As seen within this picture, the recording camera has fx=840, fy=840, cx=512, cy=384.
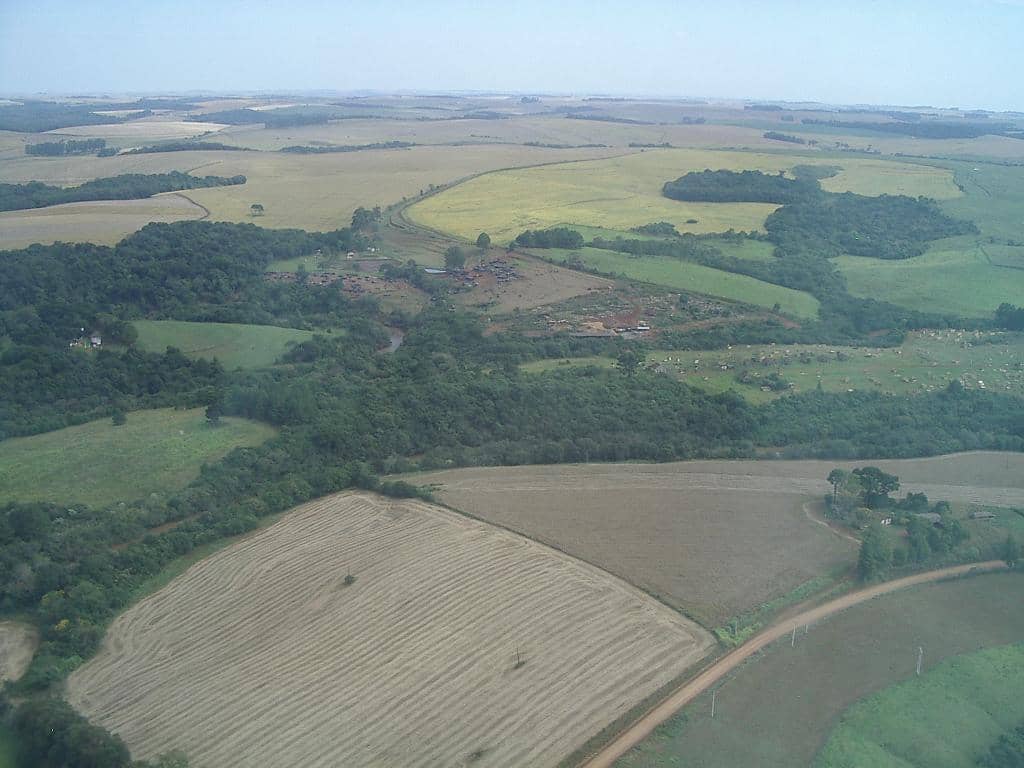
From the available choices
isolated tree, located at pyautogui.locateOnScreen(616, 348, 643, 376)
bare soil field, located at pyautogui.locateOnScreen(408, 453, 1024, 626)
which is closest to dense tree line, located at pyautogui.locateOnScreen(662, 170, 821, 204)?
isolated tree, located at pyautogui.locateOnScreen(616, 348, 643, 376)

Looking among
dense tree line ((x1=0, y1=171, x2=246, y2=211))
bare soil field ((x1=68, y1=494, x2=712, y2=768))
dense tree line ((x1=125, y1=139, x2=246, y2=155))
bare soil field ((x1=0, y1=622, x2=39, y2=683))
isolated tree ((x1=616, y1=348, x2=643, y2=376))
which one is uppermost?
dense tree line ((x1=125, y1=139, x2=246, y2=155))

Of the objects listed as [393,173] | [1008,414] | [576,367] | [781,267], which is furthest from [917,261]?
A: [393,173]

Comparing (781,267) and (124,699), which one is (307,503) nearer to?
(124,699)

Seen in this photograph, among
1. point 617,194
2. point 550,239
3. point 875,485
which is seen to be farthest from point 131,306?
point 617,194

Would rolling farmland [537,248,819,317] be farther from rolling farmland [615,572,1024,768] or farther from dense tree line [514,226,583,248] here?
rolling farmland [615,572,1024,768]

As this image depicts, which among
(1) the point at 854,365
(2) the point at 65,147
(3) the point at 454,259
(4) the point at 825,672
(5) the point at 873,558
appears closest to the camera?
(4) the point at 825,672

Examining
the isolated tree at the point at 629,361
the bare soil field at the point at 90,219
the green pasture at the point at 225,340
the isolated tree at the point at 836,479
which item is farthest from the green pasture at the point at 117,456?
the bare soil field at the point at 90,219

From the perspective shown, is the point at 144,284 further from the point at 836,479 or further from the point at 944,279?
the point at 944,279

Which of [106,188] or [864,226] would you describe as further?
[106,188]
